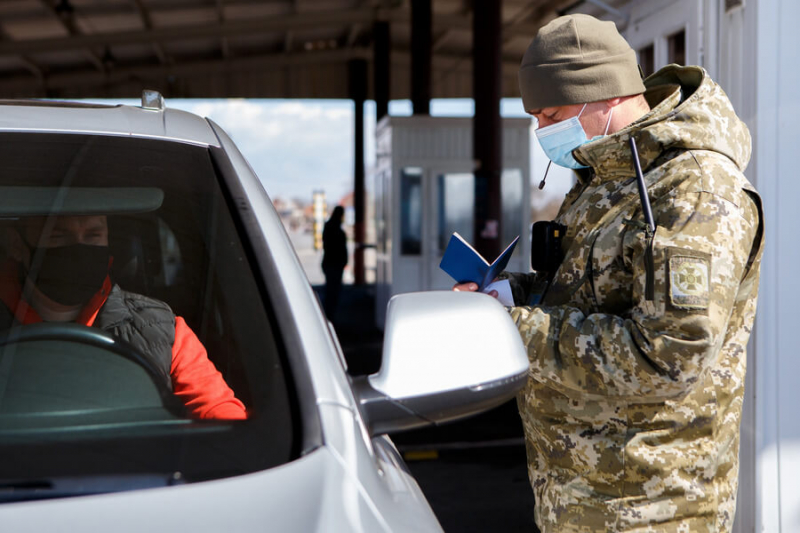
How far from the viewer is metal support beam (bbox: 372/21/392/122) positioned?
18.6 m

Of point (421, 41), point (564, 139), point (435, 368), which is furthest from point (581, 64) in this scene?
point (421, 41)

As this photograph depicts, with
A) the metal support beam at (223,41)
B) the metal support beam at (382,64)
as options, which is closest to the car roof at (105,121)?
the metal support beam at (223,41)

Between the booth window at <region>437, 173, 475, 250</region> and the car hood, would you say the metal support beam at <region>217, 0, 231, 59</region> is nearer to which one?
the booth window at <region>437, 173, 475, 250</region>

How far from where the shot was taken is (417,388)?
1.21 m

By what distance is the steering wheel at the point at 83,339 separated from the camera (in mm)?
1293

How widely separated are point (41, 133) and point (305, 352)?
27.0 inches

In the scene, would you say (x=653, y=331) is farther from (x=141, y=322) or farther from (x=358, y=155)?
(x=358, y=155)

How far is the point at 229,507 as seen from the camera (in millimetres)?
1000

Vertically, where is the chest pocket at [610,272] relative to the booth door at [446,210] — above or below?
below

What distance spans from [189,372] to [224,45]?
21.3m

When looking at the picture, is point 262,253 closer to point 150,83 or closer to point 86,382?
point 86,382

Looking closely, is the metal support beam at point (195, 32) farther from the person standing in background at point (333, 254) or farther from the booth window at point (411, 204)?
the booth window at point (411, 204)

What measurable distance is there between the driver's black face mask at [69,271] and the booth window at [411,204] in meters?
10.6

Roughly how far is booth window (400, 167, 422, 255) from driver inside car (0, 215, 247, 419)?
10560 mm
